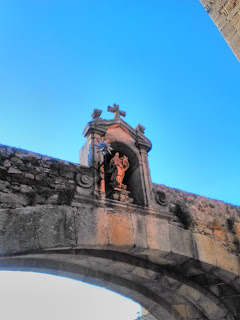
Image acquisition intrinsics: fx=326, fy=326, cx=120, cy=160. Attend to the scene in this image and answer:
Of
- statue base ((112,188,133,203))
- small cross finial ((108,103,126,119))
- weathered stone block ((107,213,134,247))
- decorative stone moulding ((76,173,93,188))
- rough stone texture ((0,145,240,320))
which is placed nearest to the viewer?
rough stone texture ((0,145,240,320))

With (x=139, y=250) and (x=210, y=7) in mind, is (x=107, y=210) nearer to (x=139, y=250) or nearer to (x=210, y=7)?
(x=139, y=250)

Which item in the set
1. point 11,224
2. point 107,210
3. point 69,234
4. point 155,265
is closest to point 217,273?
point 155,265

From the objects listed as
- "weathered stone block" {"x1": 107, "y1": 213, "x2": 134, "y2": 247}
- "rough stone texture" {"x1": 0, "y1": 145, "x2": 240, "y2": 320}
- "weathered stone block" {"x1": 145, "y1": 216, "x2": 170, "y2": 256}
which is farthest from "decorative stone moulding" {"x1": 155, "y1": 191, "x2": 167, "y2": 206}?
"weathered stone block" {"x1": 107, "y1": 213, "x2": 134, "y2": 247}

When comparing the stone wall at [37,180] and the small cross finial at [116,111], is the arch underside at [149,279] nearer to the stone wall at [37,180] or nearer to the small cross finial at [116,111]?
the stone wall at [37,180]

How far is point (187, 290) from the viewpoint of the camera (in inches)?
201

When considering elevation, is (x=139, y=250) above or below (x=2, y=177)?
below

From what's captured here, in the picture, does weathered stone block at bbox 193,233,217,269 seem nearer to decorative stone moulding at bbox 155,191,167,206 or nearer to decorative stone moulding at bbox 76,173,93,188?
decorative stone moulding at bbox 155,191,167,206

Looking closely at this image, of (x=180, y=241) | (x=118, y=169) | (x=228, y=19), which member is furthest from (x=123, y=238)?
(x=228, y=19)

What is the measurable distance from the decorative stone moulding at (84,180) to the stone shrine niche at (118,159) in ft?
0.35

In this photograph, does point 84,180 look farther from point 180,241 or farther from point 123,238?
point 180,241

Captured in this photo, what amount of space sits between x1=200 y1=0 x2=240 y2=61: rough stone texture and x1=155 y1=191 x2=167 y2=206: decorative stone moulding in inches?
87.0

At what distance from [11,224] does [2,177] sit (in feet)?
2.06

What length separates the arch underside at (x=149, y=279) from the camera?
173 inches

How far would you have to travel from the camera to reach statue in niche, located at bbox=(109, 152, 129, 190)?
4660 millimetres
